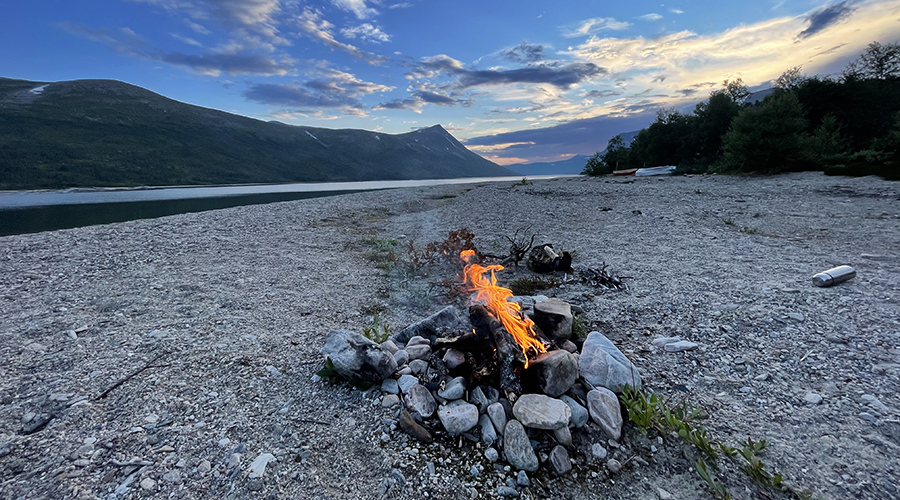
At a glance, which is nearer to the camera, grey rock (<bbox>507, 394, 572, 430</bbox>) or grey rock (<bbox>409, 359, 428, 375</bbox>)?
grey rock (<bbox>507, 394, 572, 430</bbox>)

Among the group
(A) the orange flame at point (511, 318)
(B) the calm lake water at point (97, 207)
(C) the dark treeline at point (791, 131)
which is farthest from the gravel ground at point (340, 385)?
(C) the dark treeline at point (791, 131)

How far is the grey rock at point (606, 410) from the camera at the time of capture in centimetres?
363

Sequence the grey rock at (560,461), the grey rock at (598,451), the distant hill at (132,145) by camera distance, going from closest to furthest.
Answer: the grey rock at (560,461) → the grey rock at (598,451) → the distant hill at (132,145)

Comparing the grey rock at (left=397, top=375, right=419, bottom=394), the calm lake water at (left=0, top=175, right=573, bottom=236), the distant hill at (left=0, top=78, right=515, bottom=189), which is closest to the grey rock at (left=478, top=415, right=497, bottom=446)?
the grey rock at (left=397, top=375, right=419, bottom=394)

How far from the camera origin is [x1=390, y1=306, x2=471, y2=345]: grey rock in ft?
18.4

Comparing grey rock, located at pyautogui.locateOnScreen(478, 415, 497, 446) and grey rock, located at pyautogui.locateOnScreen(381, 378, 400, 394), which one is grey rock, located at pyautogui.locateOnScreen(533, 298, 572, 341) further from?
grey rock, located at pyautogui.locateOnScreen(381, 378, 400, 394)

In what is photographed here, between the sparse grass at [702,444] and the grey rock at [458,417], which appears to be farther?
the grey rock at [458,417]

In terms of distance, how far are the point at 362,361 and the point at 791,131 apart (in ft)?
119

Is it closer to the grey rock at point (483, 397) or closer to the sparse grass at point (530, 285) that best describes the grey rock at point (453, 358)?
the grey rock at point (483, 397)

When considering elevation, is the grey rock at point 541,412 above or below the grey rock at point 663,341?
above

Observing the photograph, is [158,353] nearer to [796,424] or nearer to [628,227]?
[796,424]

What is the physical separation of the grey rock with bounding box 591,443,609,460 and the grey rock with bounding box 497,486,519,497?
94 cm

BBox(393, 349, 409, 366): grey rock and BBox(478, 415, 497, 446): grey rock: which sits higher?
BBox(393, 349, 409, 366): grey rock

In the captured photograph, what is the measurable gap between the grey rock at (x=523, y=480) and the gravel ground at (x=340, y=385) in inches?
4.7
